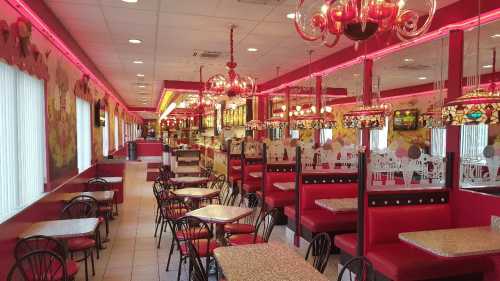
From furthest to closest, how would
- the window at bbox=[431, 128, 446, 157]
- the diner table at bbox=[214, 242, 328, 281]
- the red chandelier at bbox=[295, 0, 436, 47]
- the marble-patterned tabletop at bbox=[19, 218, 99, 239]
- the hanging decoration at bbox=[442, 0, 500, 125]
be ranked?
1. the window at bbox=[431, 128, 446, 157]
2. the marble-patterned tabletop at bbox=[19, 218, 99, 239]
3. the hanging decoration at bbox=[442, 0, 500, 125]
4. the diner table at bbox=[214, 242, 328, 281]
5. the red chandelier at bbox=[295, 0, 436, 47]

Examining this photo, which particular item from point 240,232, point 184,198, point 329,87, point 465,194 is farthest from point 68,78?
point 329,87

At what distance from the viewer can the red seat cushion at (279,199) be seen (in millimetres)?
5840

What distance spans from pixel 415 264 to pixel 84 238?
11.0 feet

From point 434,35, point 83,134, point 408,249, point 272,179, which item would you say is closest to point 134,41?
point 83,134

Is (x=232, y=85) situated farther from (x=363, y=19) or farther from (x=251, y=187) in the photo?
(x=363, y=19)

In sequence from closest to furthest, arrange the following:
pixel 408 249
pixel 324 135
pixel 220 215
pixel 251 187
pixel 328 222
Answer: pixel 408 249
pixel 220 215
pixel 328 222
pixel 251 187
pixel 324 135

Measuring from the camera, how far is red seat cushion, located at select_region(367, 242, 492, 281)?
3061mm

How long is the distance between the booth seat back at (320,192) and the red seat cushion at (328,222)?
0.19 metres

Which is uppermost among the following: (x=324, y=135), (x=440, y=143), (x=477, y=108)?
(x=477, y=108)

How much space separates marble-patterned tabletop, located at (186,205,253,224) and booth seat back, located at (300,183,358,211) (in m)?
1.09

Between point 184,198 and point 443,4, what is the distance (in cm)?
425

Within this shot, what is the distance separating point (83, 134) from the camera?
727 centimetres

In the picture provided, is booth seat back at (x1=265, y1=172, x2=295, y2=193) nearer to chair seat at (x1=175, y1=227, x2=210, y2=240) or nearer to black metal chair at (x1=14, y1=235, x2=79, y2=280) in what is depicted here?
chair seat at (x1=175, y1=227, x2=210, y2=240)

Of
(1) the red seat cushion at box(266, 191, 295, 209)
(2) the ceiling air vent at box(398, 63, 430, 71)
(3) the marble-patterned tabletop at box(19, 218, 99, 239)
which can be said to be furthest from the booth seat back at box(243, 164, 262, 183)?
(3) the marble-patterned tabletop at box(19, 218, 99, 239)
